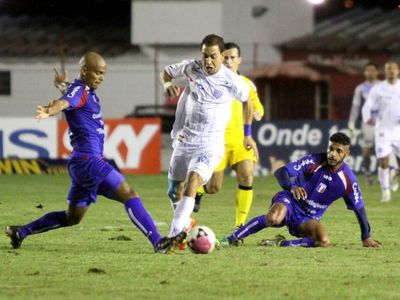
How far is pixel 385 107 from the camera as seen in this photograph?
864 inches

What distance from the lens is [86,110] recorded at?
12.3m

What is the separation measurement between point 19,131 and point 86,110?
635 inches

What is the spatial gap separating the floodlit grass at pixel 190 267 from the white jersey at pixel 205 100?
1.10m

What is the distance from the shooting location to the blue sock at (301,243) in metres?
13.2

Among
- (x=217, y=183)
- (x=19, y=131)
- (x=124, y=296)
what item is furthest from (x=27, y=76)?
(x=124, y=296)

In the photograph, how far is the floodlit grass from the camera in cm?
978

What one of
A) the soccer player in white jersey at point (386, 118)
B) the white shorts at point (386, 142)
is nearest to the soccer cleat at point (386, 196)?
the soccer player in white jersey at point (386, 118)

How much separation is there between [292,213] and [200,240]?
145 centimetres

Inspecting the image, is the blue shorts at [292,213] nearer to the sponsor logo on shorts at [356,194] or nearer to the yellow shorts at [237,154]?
the sponsor logo on shorts at [356,194]

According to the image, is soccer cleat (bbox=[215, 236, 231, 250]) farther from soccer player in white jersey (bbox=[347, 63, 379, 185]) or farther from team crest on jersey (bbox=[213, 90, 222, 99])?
soccer player in white jersey (bbox=[347, 63, 379, 185])

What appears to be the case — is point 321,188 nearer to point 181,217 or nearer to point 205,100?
point 205,100

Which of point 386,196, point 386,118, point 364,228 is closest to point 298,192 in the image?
point 364,228

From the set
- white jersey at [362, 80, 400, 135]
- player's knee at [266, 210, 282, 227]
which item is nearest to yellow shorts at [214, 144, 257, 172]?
player's knee at [266, 210, 282, 227]

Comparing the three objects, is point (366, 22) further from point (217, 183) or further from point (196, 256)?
point (196, 256)
